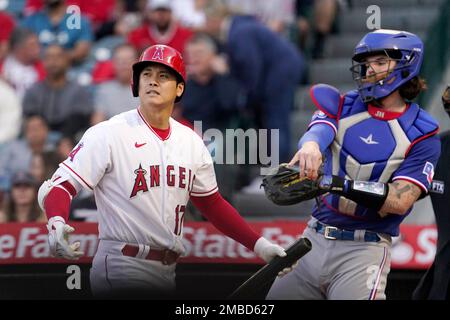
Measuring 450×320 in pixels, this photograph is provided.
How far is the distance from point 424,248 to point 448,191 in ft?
3.74

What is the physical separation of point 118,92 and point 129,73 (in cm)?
16

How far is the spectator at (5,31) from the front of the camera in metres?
9.84

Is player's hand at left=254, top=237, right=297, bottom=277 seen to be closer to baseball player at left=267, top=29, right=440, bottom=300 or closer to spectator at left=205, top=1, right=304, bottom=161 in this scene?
baseball player at left=267, top=29, right=440, bottom=300

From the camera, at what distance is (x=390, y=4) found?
8867 millimetres

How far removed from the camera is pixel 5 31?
997cm

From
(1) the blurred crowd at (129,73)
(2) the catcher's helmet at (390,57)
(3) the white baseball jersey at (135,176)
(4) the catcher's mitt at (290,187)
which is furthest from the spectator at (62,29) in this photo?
(4) the catcher's mitt at (290,187)

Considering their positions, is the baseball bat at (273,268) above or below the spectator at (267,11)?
below

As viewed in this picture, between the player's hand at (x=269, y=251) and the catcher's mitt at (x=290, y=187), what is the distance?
0.88 ft

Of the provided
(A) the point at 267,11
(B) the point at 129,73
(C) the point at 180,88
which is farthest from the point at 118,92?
(C) the point at 180,88

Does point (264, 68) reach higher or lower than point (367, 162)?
higher

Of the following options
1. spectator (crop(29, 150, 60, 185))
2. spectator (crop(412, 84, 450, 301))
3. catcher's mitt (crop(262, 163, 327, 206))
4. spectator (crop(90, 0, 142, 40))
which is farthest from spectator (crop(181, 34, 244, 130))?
catcher's mitt (crop(262, 163, 327, 206))

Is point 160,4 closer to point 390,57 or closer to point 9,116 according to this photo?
point 9,116

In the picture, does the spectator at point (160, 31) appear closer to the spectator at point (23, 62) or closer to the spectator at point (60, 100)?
the spectator at point (60, 100)
